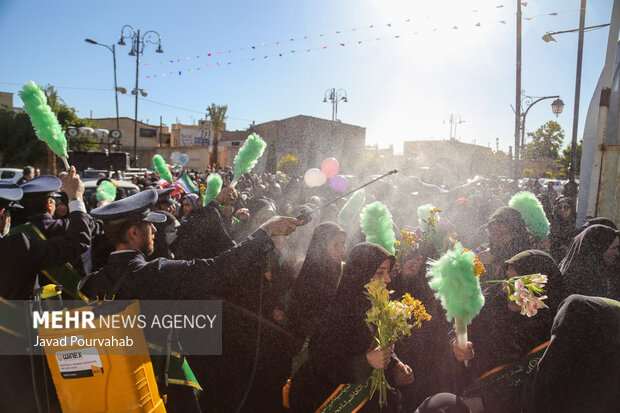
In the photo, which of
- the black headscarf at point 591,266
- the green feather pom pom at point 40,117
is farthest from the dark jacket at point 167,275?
the black headscarf at point 591,266

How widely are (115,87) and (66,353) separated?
23970mm

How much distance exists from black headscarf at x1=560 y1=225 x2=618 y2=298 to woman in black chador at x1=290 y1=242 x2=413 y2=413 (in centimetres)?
185

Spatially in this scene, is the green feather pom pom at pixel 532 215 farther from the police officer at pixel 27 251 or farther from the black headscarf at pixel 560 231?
the police officer at pixel 27 251

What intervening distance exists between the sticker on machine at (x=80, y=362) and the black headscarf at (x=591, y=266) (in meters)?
3.62

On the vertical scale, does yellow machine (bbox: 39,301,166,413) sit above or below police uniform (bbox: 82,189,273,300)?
below

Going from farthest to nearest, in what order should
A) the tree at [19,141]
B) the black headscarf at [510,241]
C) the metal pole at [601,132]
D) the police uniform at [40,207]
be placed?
1. the tree at [19,141]
2. the metal pole at [601,132]
3. the black headscarf at [510,241]
4. the police uniform at [40,207]

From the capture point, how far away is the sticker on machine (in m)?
1.79

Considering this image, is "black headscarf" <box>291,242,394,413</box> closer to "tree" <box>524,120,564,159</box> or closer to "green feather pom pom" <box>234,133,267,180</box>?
"green feather pom pom" <box>234,133,267,180</box>

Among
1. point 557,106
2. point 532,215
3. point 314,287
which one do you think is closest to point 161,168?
point 314,287

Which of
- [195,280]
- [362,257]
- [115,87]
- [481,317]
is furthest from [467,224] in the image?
[115,87]

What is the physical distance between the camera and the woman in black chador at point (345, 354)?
8.79 feet

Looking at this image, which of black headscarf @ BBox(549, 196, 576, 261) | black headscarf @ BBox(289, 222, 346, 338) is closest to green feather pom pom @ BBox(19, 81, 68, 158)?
black headscarf @ BBox(289, 222, 346, 338)

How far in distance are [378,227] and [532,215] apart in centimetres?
268

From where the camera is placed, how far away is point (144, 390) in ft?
6.36
